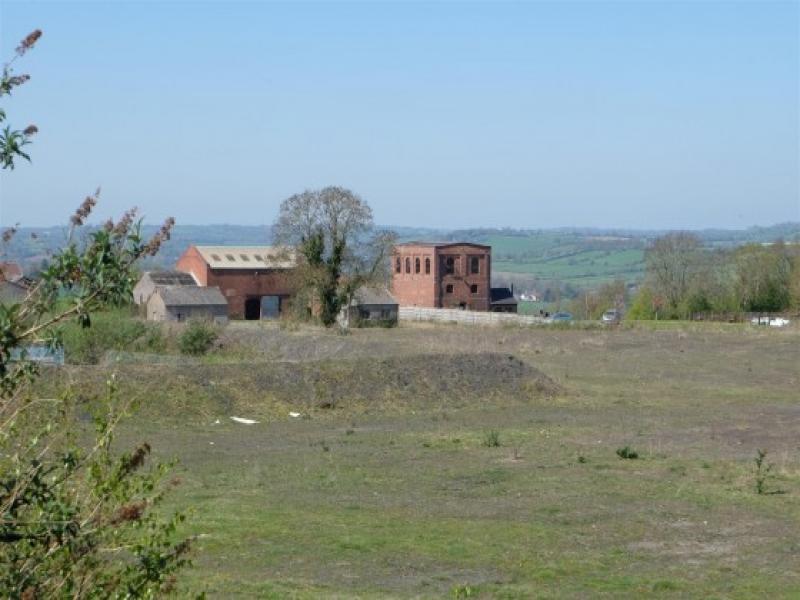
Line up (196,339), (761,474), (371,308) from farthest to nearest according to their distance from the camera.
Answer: (371,308), (196,339), (761,474)

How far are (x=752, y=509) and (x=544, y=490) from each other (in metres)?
3.76

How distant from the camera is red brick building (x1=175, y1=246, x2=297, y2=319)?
81.6 meters

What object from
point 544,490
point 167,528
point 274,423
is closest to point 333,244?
point 274,423

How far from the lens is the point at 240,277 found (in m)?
82.6

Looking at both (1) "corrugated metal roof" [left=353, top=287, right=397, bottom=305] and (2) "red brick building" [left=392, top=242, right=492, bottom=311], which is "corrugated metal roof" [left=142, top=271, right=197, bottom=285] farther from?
(2) "red brick building" [left=392, top=242, right=492, bottom=311]

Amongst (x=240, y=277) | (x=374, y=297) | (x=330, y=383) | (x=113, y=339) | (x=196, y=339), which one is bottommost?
(x=330, y=383)

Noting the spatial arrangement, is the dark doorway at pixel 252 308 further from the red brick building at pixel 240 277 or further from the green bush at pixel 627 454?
the green bush at pixel 627 454

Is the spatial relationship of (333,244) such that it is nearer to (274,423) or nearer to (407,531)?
(274,423)

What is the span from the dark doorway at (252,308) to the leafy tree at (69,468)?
76492 millimetres

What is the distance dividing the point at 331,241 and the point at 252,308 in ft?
65.5

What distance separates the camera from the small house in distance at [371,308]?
69625 millimetres

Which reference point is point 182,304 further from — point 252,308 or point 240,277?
point 252,308

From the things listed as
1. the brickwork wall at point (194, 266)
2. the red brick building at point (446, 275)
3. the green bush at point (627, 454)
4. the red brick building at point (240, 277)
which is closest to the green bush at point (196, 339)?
the green bush at point (627, 454)

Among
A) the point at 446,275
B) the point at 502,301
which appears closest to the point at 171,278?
the point at 446,275
